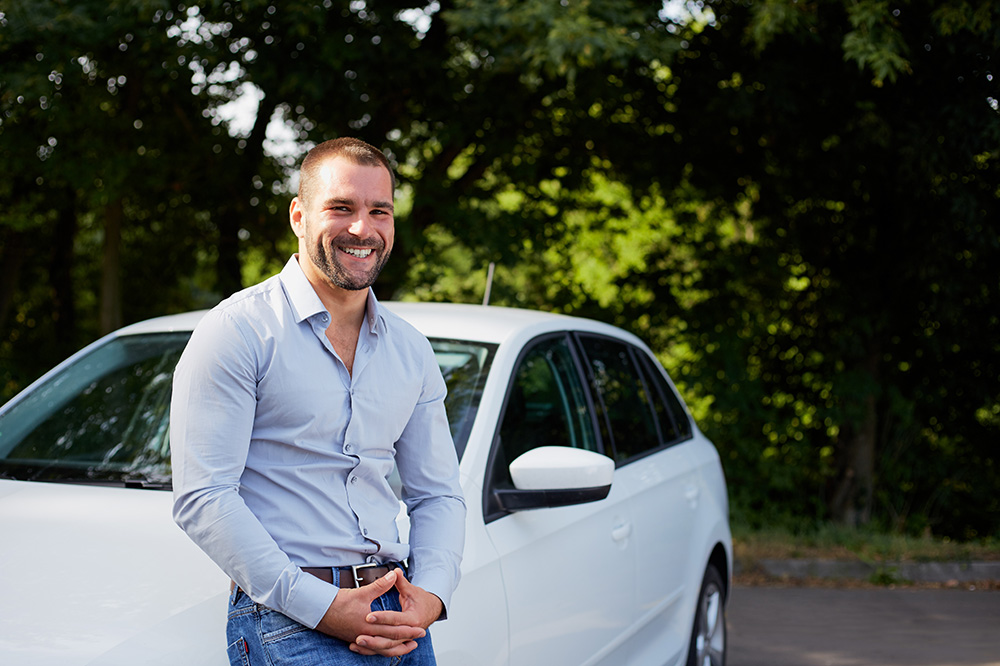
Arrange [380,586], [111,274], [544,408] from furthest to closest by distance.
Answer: [111,274]
[544,408]
[380,586]

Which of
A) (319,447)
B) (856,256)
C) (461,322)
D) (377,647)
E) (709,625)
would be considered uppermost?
(856,256)

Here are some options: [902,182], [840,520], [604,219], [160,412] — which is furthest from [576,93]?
[160,412]

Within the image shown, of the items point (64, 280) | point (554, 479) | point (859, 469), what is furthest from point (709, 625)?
point (64, 280)

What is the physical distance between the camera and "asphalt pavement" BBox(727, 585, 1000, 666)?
224 inches

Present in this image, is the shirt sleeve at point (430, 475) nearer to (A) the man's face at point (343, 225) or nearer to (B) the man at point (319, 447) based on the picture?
(B) the man at point (319, 447)

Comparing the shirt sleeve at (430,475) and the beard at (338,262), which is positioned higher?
the beard at (338,262)

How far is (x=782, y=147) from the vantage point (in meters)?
9.46

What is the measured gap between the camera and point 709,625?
4.76 m

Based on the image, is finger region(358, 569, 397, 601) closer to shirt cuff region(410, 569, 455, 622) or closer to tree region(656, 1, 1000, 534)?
shirt cuff region(410, 569, 455, 622)

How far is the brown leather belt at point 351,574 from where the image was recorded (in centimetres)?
196

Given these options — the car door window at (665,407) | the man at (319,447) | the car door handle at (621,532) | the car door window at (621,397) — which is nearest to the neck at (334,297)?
the man at (319,447)

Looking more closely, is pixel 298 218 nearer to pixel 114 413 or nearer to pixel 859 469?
pixel 114 413

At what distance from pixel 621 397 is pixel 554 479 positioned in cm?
144

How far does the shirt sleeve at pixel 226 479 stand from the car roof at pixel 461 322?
144cm
